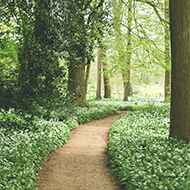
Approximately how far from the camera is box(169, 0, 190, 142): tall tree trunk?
17.9ft

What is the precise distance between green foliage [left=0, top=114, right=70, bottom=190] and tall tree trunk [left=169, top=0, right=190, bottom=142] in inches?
136

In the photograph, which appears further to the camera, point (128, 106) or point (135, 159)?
point (128, 106)

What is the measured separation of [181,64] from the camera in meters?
5.50

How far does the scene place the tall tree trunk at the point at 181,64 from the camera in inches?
215

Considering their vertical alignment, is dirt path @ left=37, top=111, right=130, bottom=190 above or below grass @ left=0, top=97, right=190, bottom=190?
below

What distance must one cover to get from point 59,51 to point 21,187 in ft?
9.71

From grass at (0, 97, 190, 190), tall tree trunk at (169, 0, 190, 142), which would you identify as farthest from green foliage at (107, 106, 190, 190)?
tall tree trunk at (169, 0, 190, 142)

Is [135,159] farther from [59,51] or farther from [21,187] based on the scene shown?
[59,51]

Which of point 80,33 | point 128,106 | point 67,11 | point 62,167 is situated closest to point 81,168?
point 62,167

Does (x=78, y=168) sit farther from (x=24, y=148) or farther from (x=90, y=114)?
(x=90, y=114)

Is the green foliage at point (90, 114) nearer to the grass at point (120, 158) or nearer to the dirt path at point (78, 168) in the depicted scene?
the dirt path at point (78, 168)

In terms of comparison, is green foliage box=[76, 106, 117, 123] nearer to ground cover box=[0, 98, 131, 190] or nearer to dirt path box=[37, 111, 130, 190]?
ground cover box=[0, 98, 131, 190]

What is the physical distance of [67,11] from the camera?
16.6 feet

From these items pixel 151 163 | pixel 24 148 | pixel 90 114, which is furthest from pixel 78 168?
pixel 90 114
